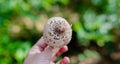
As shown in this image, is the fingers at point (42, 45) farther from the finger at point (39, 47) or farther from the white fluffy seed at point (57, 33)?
the white fluffy seed at point (57, 33)

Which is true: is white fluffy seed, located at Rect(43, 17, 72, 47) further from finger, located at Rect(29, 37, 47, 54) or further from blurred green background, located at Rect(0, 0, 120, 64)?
blurred green background, located at Rect(0, 0, 120, 64)

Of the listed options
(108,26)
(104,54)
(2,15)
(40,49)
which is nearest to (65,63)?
(40,49)

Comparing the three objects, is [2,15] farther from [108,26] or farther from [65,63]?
[65,63]

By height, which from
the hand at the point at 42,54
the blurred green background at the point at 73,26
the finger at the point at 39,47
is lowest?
the hand at the point at 42,54

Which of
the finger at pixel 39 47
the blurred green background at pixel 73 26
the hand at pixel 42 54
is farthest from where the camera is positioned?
the blurred green background at pixel 73 26

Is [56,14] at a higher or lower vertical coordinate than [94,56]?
higher

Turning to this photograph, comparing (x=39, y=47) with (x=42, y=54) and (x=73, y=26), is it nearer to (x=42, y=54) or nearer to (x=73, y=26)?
(x=42, y=54)

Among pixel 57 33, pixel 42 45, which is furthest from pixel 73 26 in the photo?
pixel 57 33

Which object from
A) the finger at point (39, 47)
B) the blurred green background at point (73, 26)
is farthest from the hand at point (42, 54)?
the blurred green background at point (73, 26)
